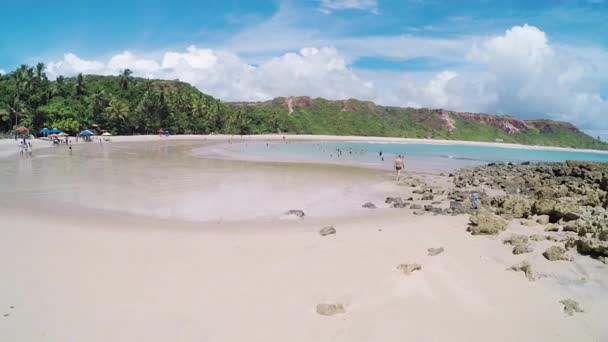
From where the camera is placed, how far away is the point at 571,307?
5.37 m

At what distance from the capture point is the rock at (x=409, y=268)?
21.8 feet

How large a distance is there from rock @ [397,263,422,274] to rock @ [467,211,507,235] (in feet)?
11.4

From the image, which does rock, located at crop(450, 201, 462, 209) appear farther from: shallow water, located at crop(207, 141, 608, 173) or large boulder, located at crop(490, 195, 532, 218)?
shallow water, located at crop(207, 141, 608, 173)

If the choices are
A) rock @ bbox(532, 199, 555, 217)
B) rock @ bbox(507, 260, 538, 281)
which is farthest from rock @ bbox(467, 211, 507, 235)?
rock @ bbox(507, 260, 538, 281)

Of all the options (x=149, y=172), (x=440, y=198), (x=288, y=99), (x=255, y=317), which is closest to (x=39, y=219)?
(x=255, y=317)

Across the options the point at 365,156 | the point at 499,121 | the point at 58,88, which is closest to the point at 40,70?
the point at 58,88

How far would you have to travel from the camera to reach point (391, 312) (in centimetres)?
530

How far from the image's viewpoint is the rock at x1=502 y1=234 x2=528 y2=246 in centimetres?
830

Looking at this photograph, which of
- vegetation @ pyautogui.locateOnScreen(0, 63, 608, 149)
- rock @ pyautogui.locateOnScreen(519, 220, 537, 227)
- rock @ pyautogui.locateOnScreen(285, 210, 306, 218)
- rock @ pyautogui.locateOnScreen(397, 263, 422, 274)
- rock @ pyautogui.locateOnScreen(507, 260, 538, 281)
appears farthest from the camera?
vegetation @ pyautogui.locateOnScreen(0, 63, 608, 149)

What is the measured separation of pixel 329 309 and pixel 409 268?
2171mm

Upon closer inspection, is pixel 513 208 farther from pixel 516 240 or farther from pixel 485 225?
pixel 516 240

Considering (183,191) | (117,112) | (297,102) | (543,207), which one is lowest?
(183,191)

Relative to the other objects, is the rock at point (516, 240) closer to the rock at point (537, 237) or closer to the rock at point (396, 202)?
the rock at point (537, 237)

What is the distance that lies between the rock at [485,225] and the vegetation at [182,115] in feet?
214
